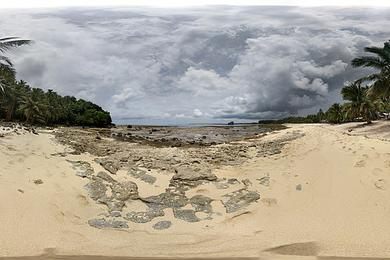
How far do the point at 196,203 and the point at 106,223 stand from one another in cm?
287

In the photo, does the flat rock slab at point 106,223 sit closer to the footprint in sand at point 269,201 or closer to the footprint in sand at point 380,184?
the footprint in sand at point 269,201

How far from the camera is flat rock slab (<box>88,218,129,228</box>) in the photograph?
10312 mm

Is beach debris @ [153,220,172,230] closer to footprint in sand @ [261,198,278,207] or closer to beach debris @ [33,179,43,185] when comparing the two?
footprint in sand @ [261,198,278,207]

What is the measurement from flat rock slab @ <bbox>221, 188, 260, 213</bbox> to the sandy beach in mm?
31

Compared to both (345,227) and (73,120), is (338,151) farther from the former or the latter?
(73,120)

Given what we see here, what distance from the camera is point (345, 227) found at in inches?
400

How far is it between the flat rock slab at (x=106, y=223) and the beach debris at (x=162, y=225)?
78 centimetres

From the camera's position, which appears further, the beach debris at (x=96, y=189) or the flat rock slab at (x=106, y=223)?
the beach debris at (x=96, y=189)

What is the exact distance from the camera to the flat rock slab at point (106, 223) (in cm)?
1031

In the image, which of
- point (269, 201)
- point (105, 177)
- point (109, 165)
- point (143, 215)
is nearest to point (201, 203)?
point (143, 215)

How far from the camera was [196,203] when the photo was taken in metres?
12.0

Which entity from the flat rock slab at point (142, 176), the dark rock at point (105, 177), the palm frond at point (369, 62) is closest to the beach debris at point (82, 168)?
the dark rock at point (105, 177)

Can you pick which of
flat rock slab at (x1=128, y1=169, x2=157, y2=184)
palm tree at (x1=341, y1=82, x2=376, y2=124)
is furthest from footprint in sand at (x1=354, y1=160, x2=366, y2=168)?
palm tree at (x1=341, y1=82, x2=376, y2=124)

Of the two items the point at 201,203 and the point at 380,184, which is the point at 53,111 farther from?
the point at 380,184
